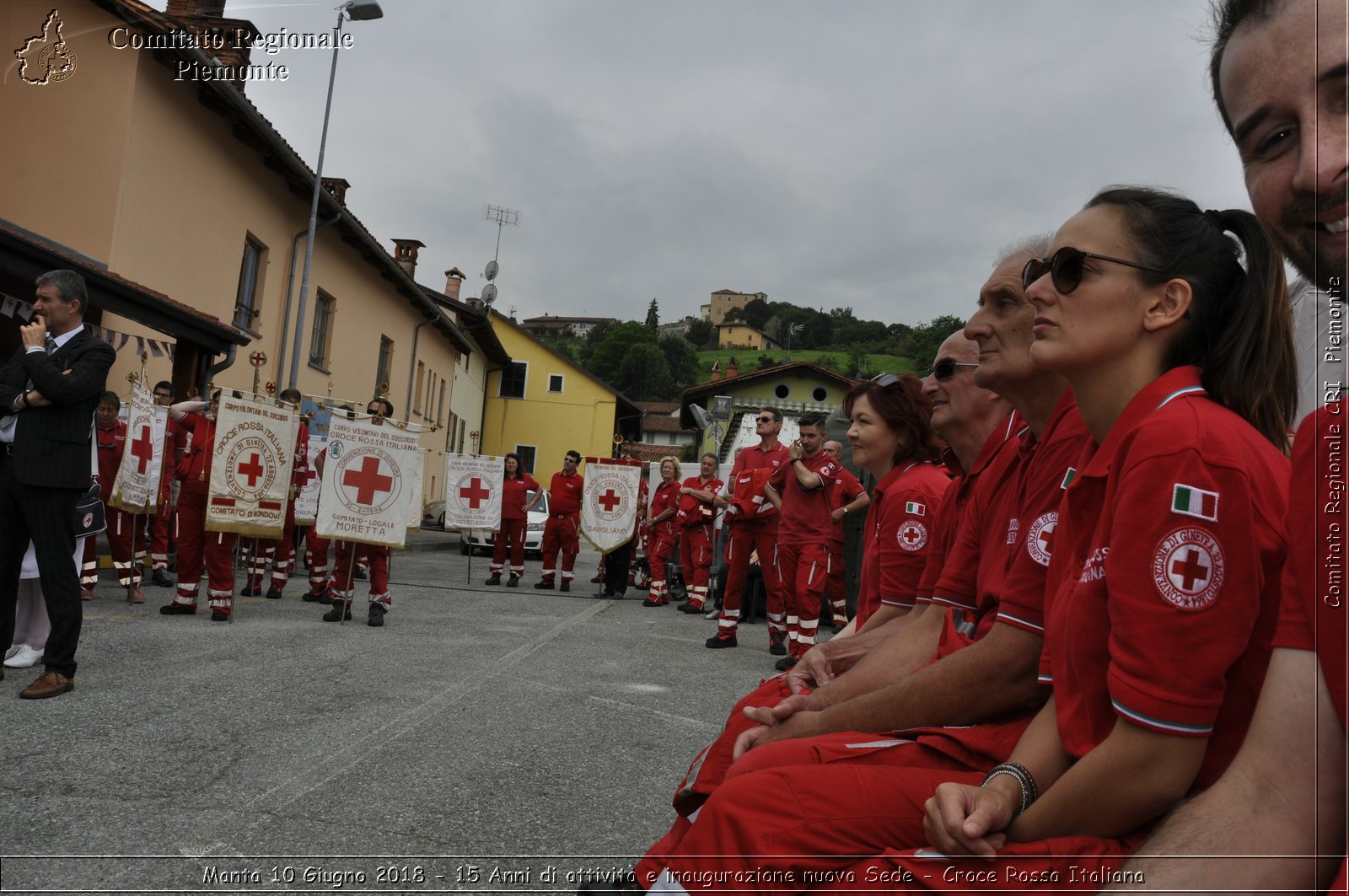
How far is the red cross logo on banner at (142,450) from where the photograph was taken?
9.53 m

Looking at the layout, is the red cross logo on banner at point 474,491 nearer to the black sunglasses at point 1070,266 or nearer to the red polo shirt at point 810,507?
the red polo shirt at point 810,507

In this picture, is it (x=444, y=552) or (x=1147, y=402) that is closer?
(x=1147, y=402)

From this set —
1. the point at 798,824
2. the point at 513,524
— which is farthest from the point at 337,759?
the point at 513,524

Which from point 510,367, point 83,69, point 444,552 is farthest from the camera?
point 510,367

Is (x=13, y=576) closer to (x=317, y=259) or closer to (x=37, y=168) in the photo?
(x=37, y=168)

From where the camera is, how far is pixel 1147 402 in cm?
157

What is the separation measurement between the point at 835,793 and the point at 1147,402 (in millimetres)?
859

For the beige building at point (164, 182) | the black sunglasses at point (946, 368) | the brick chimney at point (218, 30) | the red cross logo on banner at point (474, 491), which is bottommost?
the red cross logo on banner at point (474, 491)

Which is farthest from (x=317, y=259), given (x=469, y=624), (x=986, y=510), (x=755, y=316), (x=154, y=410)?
(x=755, y=316)

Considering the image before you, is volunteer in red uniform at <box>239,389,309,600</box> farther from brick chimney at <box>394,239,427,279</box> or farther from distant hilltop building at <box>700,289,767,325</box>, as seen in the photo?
distant hilltop building at <box>700,289,767,325</box>

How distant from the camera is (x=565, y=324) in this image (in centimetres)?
16375

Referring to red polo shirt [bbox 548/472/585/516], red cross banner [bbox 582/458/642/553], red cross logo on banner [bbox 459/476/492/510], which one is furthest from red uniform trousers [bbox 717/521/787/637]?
red cross logo on banner [bbox 459/476/492/510]

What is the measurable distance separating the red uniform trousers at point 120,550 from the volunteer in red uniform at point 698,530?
6579 mm

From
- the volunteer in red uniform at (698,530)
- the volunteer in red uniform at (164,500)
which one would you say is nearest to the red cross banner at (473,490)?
the volunteer in red uniform at (698,530)
